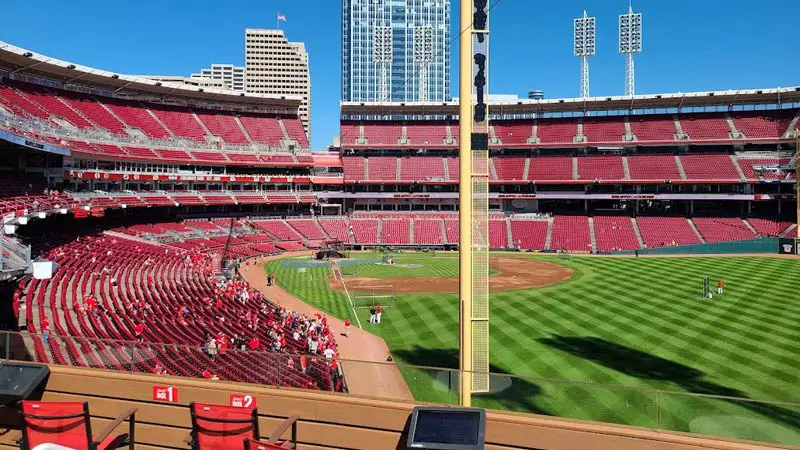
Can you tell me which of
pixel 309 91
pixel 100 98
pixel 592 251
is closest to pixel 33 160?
pixel 100 98

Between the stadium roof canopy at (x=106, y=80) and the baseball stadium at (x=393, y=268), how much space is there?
0.34 m

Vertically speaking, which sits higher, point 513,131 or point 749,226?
point 513,131

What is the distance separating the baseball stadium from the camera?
20.8 ft

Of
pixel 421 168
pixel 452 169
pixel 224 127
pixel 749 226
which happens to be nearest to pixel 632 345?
pixel 749 226

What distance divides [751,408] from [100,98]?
63395mm

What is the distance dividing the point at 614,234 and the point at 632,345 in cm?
4117

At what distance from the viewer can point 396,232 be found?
6444cm

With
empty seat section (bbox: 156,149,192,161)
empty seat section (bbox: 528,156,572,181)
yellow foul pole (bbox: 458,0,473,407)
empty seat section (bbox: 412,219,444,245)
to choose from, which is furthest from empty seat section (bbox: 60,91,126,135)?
yellow foul pole (bbox: 458,0,473,407)

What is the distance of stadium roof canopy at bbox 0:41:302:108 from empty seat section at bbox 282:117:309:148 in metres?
2.03

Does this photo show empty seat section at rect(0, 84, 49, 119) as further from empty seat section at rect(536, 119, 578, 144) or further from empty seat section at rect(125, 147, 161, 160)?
empty seat section at rect(536, 119, 578, 144)

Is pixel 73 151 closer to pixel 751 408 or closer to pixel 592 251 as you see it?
pixel 751 408

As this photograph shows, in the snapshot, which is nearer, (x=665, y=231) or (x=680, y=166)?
(x=665, y=231)

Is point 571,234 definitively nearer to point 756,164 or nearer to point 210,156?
point 756,164

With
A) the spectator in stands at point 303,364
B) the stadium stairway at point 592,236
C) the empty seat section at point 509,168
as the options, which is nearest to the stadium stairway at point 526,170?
the empty seat section at point 509,168
